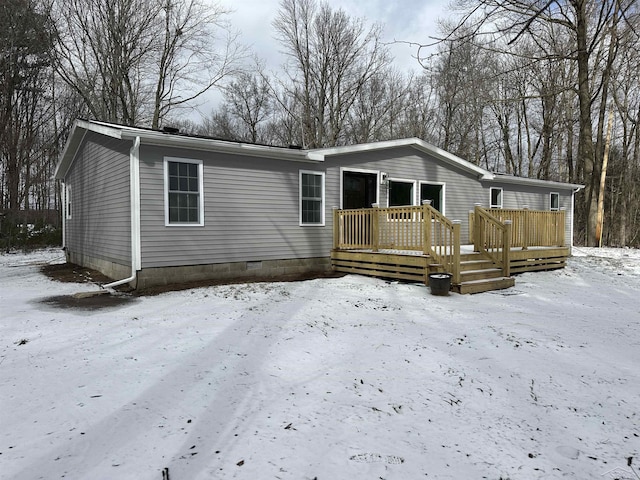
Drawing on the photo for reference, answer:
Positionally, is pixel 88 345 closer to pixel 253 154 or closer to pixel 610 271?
pixel 253 154

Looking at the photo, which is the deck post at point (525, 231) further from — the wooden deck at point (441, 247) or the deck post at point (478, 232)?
the deck post at point (478, 232)

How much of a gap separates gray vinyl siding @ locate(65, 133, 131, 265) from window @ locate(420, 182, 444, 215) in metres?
8.14

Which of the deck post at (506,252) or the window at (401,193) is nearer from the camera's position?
the deck post at (506,252)

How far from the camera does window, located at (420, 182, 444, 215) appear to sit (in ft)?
39.3

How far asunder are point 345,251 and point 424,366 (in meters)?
6.04

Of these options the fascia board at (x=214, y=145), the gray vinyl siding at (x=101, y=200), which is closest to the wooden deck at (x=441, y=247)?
the fascia board at (x=214, y=145)

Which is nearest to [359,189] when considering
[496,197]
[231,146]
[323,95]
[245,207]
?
[245,207]

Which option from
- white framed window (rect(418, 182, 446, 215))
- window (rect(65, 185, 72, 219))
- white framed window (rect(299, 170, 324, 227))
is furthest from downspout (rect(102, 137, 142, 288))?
white framed window (rect(418, 182, 446, 215))

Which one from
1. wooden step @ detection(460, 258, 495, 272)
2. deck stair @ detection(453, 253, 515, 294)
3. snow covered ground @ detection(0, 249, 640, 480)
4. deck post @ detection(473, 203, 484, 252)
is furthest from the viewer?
deck post @ detection(473, 203, 484, 252)

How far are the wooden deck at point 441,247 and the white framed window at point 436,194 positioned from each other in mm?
2673

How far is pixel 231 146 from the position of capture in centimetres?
827

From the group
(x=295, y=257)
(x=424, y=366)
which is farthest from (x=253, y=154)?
(x=424, y=366)

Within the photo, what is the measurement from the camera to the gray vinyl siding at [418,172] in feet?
33.3

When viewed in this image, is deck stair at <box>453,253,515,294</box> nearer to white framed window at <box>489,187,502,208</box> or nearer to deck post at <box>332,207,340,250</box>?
deck post at <box>332,207,340,250</box>
